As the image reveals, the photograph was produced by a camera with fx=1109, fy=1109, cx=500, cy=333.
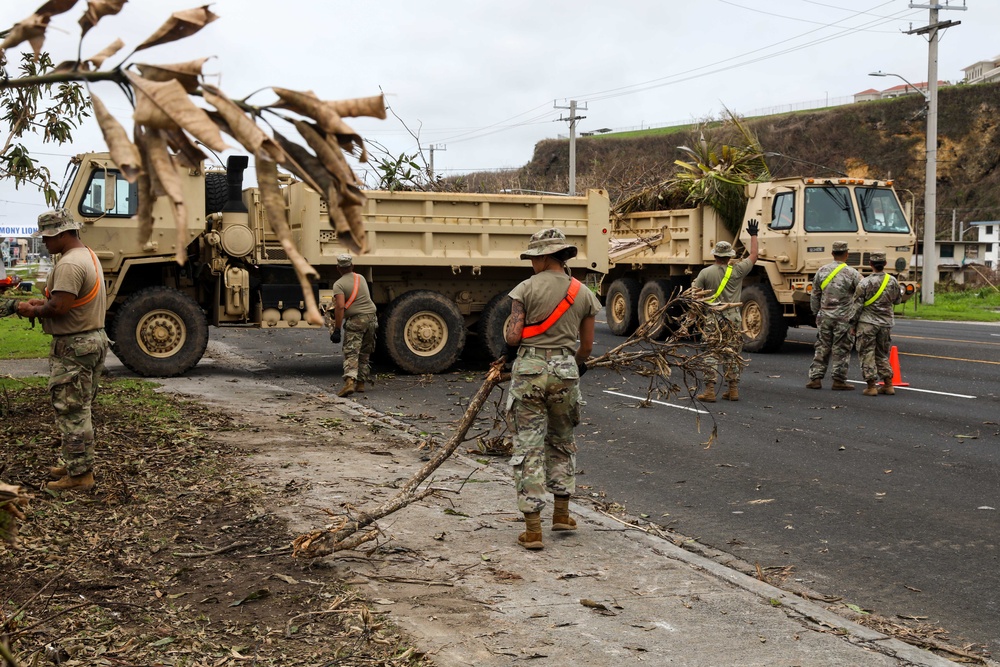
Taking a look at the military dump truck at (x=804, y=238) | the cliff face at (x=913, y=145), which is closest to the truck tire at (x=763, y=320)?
the military dump truck at (x=804, y=238)

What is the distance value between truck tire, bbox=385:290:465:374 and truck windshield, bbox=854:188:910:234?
710cm

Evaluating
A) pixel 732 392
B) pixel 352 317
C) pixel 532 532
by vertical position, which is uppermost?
pixel 352 317

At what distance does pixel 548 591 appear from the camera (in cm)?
542

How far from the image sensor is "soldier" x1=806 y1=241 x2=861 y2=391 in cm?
1341

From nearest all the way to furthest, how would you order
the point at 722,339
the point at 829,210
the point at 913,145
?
1. the point at 722,339
2. the point at 829,210
3. the point at 913,145

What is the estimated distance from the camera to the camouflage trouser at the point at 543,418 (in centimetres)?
638

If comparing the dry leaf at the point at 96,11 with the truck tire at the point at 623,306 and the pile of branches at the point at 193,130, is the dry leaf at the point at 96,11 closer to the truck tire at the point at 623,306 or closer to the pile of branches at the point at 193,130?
the pile of branches at the point at 193,130

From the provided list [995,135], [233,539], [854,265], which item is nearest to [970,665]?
[233,539]

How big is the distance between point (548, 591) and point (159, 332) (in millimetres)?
9862

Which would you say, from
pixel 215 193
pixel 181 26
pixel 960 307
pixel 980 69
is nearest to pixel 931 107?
pixel 960 307

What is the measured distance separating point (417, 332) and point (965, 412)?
22.9 ft

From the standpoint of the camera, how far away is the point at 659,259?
814 inches

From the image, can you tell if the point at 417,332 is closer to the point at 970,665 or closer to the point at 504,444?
the point at 504,444

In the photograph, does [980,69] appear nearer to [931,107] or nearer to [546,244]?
[931,107]
